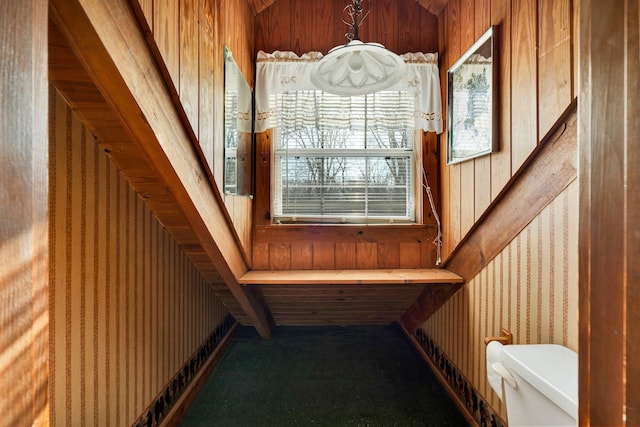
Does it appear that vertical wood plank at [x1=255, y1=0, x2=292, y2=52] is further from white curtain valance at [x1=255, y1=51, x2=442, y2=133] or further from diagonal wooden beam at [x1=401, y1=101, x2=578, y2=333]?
diagonal wooden beam at [x1=401, y1=101, x2=578, y2=333]

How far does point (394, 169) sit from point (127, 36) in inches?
70.2

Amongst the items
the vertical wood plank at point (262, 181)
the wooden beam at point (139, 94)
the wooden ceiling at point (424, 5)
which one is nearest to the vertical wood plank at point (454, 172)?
the wooden ceiling at point (424, 5)

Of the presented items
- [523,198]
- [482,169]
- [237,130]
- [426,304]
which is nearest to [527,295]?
[523,198]

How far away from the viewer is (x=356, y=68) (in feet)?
4.66

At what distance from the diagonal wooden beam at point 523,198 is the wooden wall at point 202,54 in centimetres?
128

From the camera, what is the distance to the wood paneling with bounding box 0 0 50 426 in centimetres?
40

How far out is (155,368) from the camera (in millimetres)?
1521

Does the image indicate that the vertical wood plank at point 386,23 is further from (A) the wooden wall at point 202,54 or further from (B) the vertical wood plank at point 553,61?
(B) the vertical wood plank at point 553,61

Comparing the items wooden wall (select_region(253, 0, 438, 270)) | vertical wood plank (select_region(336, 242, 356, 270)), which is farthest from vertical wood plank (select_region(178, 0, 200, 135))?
vertical wood plank (select_region(336, 242, 356, 270))

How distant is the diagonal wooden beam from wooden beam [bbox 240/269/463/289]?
0.46ft

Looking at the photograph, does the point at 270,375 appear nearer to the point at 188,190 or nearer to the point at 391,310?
the point at 391,310

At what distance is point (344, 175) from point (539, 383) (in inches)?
64.1

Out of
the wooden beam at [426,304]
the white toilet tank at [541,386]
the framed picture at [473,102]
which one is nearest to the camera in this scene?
the white toilet tank at [541,386]

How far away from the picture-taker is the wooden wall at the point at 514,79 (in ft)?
3.74
